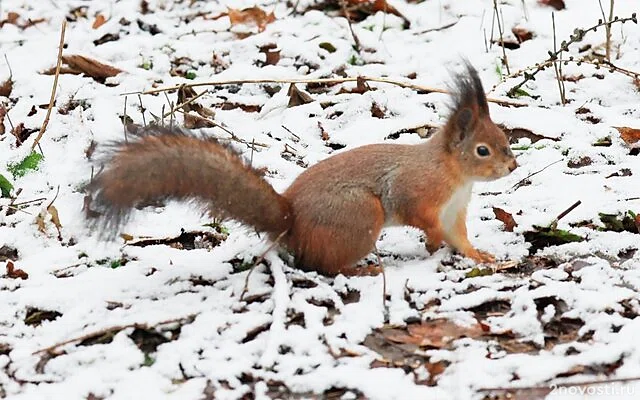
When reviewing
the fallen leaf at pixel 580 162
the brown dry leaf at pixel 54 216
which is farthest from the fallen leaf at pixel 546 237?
the brown dry leaf at pixel 54 216

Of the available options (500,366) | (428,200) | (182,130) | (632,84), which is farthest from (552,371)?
(632,84)

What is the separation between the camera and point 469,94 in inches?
115

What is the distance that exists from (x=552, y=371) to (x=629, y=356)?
0.21 metres

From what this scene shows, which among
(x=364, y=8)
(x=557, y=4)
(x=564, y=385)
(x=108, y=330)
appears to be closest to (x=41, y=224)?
(x=108, y=330)

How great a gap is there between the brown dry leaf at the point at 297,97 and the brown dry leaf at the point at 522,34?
130 centimetres

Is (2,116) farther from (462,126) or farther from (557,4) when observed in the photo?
(557,4)

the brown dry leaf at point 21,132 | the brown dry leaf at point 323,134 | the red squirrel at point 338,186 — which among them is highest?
the red squirrel at point 338,186

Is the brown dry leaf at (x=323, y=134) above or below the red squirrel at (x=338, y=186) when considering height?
below

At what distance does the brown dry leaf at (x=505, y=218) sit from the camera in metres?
3.18

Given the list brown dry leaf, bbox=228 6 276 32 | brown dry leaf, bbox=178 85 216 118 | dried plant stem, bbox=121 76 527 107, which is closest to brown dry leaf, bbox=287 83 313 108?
dried plant stem, bbox=121 76 527 107

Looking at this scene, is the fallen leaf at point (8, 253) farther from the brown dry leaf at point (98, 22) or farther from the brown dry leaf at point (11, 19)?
the brown dry leaf at point (11, 19)

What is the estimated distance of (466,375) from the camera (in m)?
2.26

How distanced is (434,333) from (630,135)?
1776 millimetres

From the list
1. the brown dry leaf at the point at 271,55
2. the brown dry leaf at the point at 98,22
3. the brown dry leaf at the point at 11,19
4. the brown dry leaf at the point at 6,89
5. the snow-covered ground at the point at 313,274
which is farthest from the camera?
the brown dry leaf at the point at 11,19
